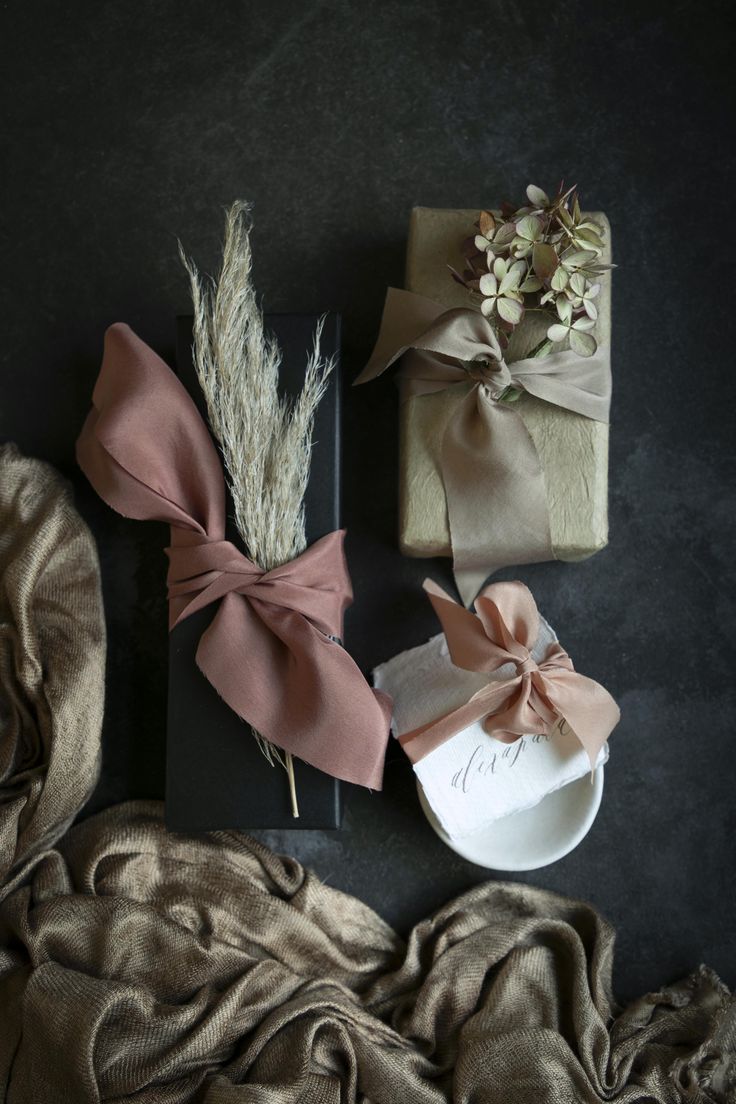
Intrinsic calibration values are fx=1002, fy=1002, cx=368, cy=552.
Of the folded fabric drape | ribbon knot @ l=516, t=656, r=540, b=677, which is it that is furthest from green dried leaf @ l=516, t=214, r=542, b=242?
the folded fabric drape

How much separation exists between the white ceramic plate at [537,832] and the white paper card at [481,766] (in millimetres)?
35

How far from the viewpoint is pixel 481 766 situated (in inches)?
68.6

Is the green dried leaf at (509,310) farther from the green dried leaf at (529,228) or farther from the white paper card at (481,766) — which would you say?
the white paper card at (481,766)

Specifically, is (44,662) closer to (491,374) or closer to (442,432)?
(442,432)

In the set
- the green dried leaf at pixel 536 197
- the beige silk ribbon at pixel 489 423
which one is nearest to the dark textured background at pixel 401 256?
the beige silk ribbon at pixel 489 423

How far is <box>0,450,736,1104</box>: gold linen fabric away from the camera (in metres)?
1.66

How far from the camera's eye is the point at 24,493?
186cm

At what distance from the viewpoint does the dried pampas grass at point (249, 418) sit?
165 centimetres

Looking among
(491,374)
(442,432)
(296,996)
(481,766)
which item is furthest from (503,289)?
(296,996)

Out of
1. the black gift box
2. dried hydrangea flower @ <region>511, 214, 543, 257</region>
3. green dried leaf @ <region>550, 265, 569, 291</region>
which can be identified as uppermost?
dried hydrangea flower @ <region>511, 214, 543, 257</region>

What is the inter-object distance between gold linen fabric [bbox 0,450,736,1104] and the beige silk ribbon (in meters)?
0.65

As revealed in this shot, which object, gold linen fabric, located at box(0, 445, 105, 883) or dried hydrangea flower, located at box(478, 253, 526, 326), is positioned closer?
dried hydrangea flower, located at box(478, 253, 526, 326)

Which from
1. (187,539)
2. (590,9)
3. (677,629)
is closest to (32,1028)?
(187,539)

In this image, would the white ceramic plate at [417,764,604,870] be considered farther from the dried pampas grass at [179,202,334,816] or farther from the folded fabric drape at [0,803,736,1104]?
the dried pampas grass at [179,202,334,816]
